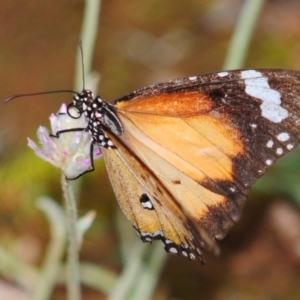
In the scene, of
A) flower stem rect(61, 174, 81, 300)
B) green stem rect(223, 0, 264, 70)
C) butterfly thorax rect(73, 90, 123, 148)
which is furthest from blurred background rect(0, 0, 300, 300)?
butterfly thorax rect(73, 90, 123, 148)

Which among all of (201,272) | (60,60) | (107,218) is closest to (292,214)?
(201,272)

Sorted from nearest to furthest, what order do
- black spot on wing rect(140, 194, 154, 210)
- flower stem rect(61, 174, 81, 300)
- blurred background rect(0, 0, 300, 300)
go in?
flower stem rect(61, 174, 81, 300) < black spot on wing rect(140, 194, 154, 210) < blurred background rect(0, 0, 300, 300)

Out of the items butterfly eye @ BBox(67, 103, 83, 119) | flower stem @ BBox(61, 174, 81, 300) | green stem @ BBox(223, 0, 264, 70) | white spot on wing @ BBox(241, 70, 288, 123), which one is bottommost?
flower stem @ BBox(61, 174, 81, 300)

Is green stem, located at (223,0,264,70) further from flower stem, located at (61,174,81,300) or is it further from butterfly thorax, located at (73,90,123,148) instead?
flower stem, located at (61,174,81,300)

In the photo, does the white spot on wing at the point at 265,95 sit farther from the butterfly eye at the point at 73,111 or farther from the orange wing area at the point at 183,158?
the butterfly eye at the point at 73,111

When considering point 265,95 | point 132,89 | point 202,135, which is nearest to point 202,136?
point 202,135

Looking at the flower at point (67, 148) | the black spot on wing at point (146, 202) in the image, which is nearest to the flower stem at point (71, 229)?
the flower at point (67, 148)

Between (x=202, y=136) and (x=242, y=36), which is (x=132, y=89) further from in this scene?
(x=202, y=136)
